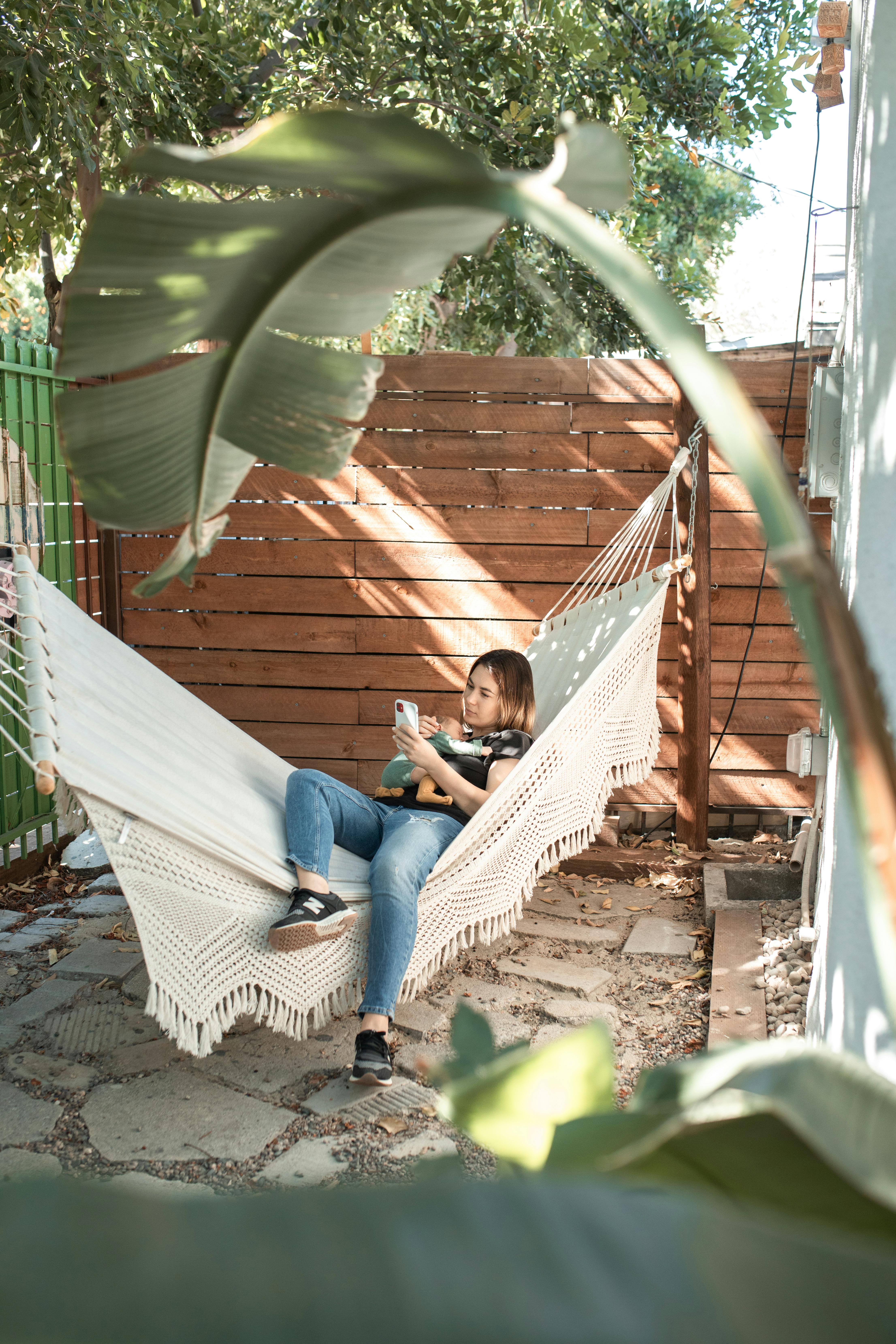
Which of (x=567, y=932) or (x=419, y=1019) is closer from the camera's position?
(x=419, y=1019)

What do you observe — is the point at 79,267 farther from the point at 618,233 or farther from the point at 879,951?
the point at 618,233

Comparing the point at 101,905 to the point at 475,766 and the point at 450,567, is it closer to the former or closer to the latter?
the point at 475,766

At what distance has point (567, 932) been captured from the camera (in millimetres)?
2680

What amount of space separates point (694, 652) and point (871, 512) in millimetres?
2044

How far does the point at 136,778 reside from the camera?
1.76 m

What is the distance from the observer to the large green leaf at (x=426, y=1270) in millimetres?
208

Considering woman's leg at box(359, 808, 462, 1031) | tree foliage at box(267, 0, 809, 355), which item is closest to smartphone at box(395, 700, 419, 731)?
woman's leg at box(359, 808, 462, 1031)

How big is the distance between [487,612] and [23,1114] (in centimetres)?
207

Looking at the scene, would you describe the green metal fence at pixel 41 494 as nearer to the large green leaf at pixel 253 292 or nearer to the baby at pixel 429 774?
the baby at pixel 429 774

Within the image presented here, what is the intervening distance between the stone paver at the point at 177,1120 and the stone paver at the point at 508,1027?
1.53 ft

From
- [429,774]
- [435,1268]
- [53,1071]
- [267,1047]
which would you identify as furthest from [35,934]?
[435,1268]


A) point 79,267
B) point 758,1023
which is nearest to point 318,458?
point 79,267

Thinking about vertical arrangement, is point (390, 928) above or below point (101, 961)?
above

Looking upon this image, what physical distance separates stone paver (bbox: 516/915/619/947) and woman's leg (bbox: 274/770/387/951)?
645 millimetres
